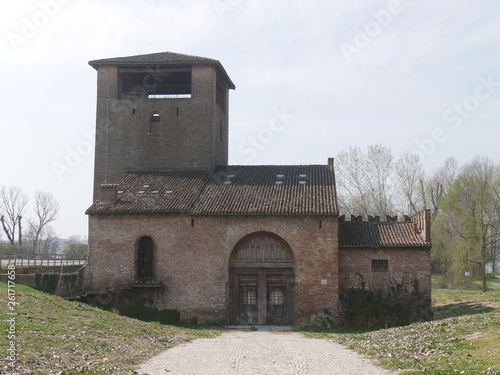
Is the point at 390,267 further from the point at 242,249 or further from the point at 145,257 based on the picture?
the point at 145,257

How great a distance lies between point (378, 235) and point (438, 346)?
45.4ft

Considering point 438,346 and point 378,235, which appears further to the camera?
point 378,235

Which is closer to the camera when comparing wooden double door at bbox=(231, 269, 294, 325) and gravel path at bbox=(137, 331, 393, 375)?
gravel path at bbox=(137, 331, 393, 375)

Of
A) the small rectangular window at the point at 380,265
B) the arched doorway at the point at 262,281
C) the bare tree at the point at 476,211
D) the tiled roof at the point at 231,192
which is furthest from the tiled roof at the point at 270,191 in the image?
the bare tree at the point at 476,211

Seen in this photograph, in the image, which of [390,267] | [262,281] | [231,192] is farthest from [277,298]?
[231,192]

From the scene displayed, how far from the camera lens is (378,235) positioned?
31.0 meters

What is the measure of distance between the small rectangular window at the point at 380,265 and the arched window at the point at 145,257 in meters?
11.7

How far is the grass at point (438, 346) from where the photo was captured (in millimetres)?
14180

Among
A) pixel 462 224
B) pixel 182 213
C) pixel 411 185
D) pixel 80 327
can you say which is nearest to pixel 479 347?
pixel 80 327

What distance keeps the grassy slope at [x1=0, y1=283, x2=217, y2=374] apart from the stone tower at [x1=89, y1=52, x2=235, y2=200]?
1164 cm

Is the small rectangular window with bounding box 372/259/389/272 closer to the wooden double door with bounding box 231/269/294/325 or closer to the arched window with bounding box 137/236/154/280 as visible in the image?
the wooden double door with bounding box 231/269/294/325

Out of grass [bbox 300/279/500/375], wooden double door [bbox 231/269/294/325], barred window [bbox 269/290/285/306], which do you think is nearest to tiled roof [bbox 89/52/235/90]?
wooden double door [bbox 231/269/294/325]

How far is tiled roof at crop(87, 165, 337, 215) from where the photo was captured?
3022cm

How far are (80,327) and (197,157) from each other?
17.3 m
